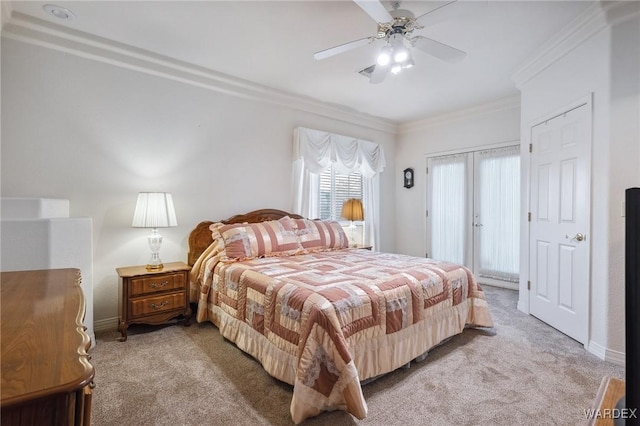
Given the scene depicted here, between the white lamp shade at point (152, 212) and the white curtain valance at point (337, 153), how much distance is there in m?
1.92

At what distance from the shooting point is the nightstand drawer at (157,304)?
8.89 ft

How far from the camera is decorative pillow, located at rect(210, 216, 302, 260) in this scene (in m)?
3.04

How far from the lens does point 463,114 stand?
15.9 ft

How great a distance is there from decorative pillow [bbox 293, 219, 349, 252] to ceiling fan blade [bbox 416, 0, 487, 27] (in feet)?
7.67

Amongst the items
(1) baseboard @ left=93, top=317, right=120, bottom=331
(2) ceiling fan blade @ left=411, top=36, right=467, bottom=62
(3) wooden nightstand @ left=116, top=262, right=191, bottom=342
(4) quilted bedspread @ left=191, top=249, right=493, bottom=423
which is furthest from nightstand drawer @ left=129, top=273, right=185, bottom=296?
(2) ceiling fan blade @ left=411, top=36, right=467, bottom=62

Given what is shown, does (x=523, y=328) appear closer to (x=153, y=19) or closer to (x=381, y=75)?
(x=381, y=75)

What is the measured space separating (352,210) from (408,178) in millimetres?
1638

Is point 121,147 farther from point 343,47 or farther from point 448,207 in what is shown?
point 448,207

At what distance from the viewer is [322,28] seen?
2.64 m

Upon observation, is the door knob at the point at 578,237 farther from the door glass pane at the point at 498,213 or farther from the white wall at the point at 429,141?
the white wall at the point at 429,141

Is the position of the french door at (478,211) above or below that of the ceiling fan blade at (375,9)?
below

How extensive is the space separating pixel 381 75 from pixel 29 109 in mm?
3092

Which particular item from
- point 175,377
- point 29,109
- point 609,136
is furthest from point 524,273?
point 29,109

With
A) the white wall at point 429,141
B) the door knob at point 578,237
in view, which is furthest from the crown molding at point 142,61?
the door knob at point 578,237
